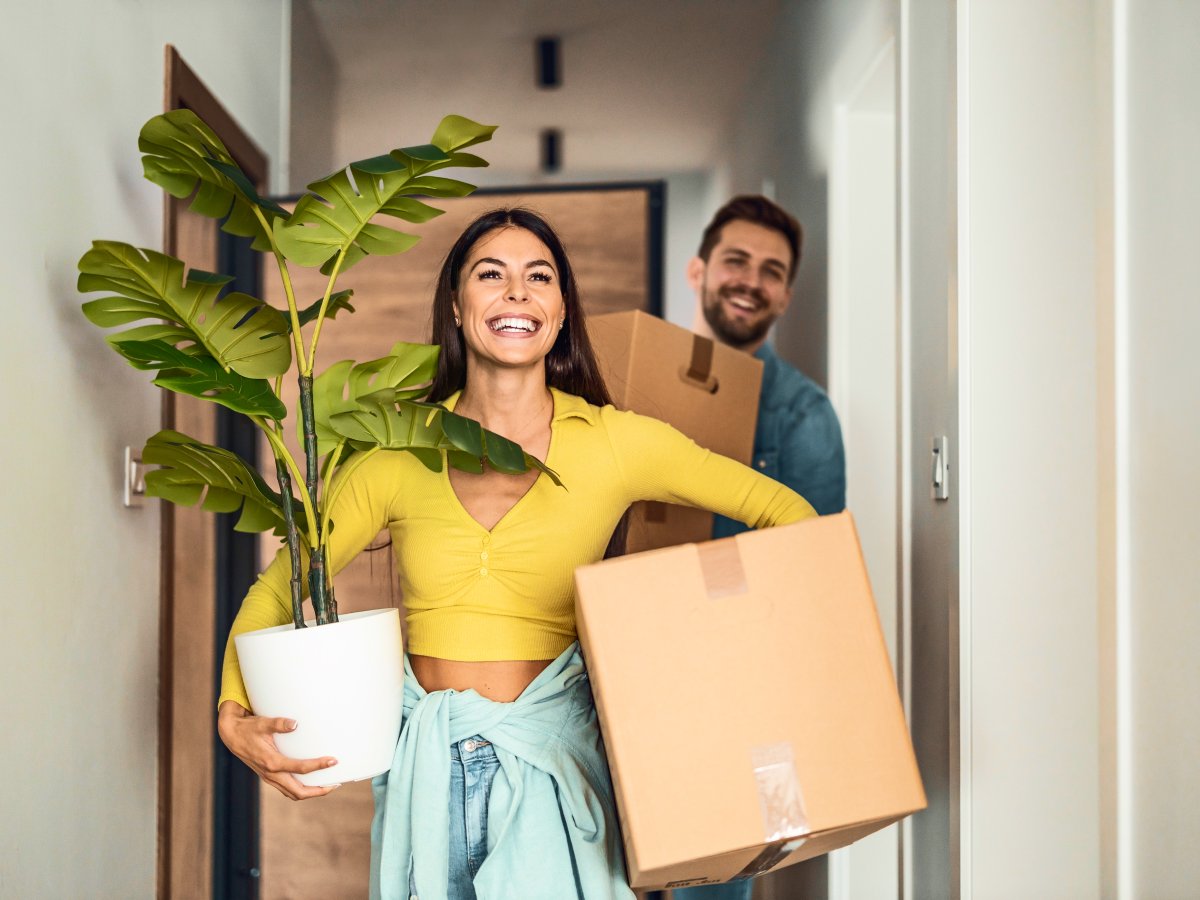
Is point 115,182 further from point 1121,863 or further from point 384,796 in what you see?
Answer: point 1121,863

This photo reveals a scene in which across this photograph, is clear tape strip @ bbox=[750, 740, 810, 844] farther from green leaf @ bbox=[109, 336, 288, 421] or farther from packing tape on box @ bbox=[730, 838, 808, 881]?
green leaf @ bbox=[109, 336, 288, 421]

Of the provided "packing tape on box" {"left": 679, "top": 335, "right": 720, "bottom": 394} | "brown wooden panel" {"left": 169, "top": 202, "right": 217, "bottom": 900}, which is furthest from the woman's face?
"brown wooden panel" {"left": 169, "top": 202, "right": 217, "bottom": 900}

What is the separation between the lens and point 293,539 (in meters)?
1.42

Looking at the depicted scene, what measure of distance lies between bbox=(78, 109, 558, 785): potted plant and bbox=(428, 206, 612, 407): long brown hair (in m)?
0.12

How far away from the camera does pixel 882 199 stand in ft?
9.20

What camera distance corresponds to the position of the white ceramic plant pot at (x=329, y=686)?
1321 millimetres

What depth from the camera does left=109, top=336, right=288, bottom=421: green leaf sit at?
1359mm

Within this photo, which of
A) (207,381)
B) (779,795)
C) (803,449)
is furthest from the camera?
(803,449)

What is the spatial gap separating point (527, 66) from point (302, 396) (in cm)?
205

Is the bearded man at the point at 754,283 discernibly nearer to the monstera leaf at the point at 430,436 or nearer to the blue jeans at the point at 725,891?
the blue jeans at the point at 725,891

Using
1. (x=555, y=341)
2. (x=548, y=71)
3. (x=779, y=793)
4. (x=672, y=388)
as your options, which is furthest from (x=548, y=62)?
(x=779, y=793)

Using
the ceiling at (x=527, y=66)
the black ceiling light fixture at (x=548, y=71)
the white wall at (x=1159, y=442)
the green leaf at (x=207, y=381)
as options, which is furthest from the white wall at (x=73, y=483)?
the white wall at (x=1159, y=442)

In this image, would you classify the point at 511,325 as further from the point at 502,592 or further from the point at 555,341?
the point at 502,592

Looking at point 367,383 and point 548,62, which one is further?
point 548,62
